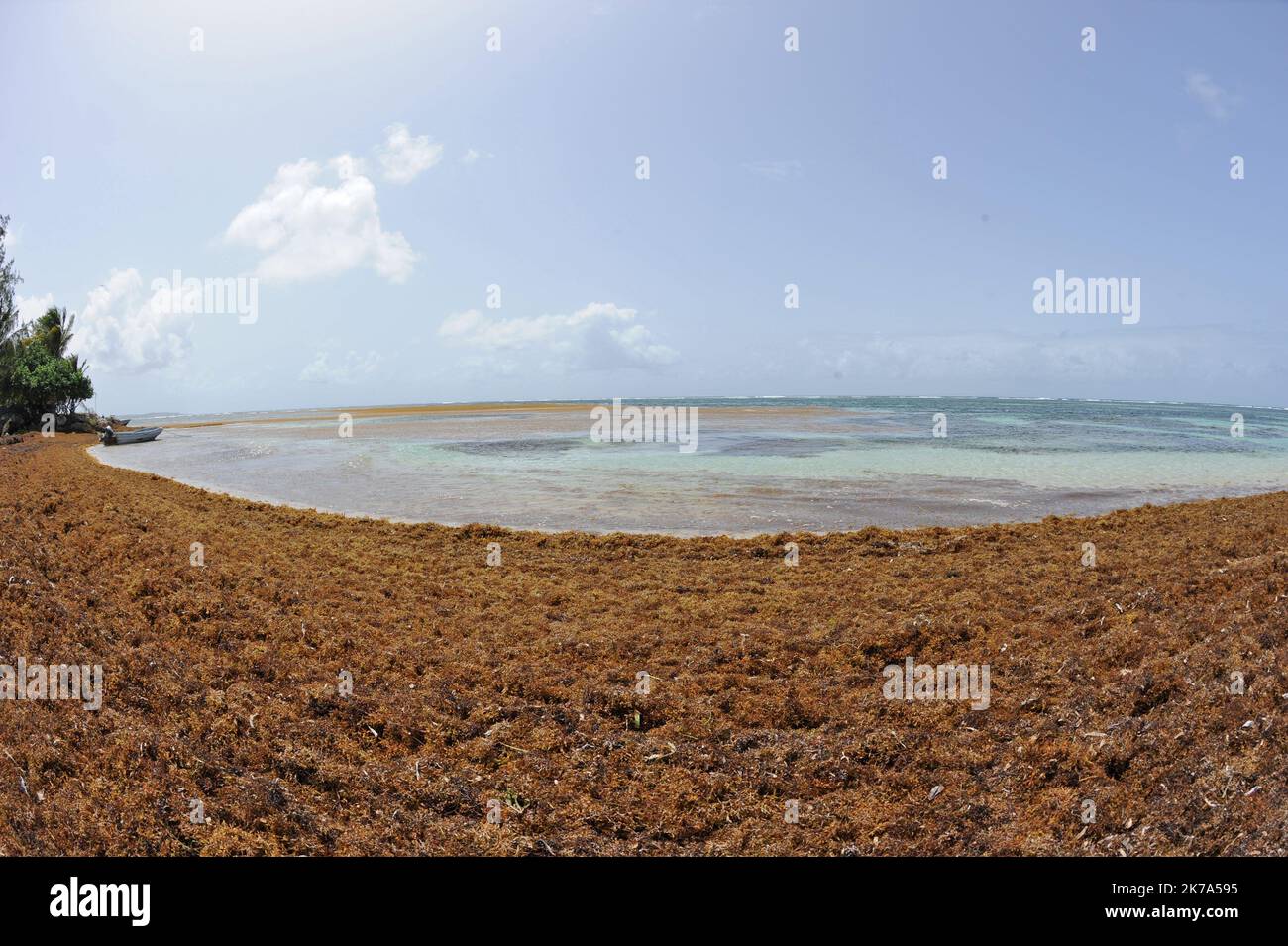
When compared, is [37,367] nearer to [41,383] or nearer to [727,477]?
[41,383]

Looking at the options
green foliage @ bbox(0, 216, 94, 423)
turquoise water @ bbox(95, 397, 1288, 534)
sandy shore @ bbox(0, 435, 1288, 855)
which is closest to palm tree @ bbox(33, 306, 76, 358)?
green foliage @ bbox(0, 216, 94, 423)

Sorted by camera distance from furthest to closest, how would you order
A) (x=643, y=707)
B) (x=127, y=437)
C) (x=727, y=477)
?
1. (x=127, y=437)
2. (x=727, y=477)
3. (x=643, y=707)

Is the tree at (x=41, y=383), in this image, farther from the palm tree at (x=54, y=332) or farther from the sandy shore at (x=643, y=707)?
the sandy shore at (x=643, y=707)

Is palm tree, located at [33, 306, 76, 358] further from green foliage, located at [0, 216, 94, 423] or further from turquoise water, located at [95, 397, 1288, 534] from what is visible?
turquoise water, located at [95, 397, 1288, 534]

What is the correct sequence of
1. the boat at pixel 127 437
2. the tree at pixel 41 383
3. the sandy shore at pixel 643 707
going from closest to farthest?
1. the sandy shore at pixel 643 707
2. the boat at pixel 127 437
3. the tree at pixel 41 383

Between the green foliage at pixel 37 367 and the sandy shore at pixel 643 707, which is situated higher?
the green foliage at pixel 37 367

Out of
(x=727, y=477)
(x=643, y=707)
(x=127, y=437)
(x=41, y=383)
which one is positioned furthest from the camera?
(x=41, y=383)

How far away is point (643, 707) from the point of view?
6.06 metres

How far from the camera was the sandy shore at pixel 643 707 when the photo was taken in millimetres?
4234

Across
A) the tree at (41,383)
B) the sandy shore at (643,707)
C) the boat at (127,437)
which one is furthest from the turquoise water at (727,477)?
the tree at (41,383)

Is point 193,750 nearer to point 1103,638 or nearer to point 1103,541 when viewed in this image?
point 1103,638

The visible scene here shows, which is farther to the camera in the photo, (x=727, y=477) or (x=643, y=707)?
(x=727, y=477)

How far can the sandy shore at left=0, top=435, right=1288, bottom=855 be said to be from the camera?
423 centimetres

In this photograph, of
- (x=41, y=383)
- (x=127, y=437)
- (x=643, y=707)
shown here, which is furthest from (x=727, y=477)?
(x=41, y=383)
